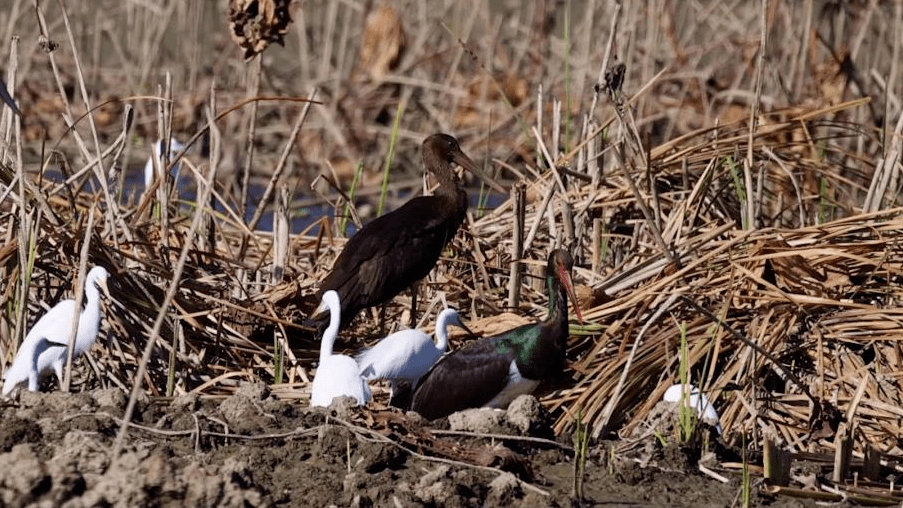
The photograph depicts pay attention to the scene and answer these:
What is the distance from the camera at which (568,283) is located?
18.0 feet

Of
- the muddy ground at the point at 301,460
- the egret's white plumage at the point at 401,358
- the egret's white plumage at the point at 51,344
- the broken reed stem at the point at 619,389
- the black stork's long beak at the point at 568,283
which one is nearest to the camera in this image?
the muddy ground at the point at 301,460

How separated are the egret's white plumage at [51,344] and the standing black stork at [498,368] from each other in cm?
120

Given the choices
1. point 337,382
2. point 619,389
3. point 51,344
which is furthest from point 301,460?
point 619,389

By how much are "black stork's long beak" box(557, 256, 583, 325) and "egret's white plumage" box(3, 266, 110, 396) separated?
1623 mm

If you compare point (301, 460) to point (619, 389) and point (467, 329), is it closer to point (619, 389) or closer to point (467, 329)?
point (619, 389)

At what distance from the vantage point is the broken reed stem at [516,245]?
19.6 feet

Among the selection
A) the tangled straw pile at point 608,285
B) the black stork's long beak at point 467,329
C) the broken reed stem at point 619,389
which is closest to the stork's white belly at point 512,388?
the tangled straw pile at point 608,285

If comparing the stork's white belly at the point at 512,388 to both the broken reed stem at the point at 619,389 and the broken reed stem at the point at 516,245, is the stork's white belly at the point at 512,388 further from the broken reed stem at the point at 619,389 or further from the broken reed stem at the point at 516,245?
the broken reed stem at the point at 516,245

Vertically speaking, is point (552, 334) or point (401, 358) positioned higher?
point (552, 334)

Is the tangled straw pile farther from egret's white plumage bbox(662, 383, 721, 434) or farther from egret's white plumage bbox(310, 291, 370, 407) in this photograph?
egret's white plumage bbox(310, 291, 370, 407)

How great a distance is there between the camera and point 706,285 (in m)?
5.79

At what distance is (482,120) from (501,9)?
4.50 m

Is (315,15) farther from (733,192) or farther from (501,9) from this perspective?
(733,192)

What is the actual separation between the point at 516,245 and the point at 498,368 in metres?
0.72
